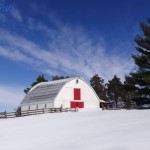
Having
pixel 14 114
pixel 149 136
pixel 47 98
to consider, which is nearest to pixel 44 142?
pixel 149 136

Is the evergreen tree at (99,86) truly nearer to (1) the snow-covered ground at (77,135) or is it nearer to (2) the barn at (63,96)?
(2) the barn at (63,96)

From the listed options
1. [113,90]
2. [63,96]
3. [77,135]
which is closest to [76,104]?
[63,96]

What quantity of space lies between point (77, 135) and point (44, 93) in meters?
33.8

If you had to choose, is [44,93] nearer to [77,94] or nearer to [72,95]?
[72,95]

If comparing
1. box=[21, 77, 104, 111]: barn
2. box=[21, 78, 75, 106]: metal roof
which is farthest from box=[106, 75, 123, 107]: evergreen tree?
box=[21, 78, 75, 106]: metal roof

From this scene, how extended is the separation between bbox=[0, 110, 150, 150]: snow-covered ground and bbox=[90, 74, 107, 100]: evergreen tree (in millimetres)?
57388

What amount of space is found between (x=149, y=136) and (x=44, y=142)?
280 inches

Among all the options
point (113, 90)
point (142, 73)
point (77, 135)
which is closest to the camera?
point (77, 135)

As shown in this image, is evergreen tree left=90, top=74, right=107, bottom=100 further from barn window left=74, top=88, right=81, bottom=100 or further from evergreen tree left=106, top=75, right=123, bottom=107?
barn window left=74, top=88, right=81, bottom=100

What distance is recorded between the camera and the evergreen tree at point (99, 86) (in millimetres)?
94375

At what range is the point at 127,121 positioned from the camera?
33062 millimetres

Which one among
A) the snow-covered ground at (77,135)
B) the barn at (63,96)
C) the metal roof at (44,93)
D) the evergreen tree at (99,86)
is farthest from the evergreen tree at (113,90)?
the snow-covered ground at (77,135)

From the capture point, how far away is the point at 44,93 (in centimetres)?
6091

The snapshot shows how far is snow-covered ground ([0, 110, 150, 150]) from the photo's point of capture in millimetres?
23125
